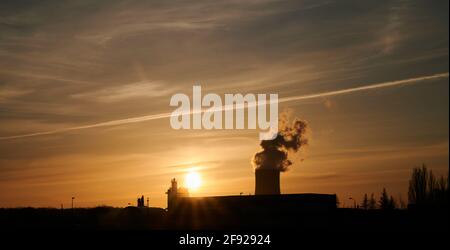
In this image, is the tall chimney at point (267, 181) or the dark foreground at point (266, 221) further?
the tall chimney at point (267, 181)

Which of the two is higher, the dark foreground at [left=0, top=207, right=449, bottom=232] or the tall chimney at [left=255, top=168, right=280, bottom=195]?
the tall chimney at [left=255, top=168, right=280, bottom=195]

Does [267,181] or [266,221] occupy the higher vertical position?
[267,181]

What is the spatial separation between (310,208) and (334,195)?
13.8 feet

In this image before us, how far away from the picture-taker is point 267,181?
88.4 meters

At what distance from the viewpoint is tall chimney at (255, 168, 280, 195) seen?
87938 millimetres

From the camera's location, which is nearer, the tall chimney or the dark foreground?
the dark foreground

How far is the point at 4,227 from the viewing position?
74188 mm

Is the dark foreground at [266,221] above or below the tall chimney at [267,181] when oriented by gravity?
below

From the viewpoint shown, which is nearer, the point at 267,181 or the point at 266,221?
the point at 266,221

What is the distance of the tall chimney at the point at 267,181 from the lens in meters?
87.9
